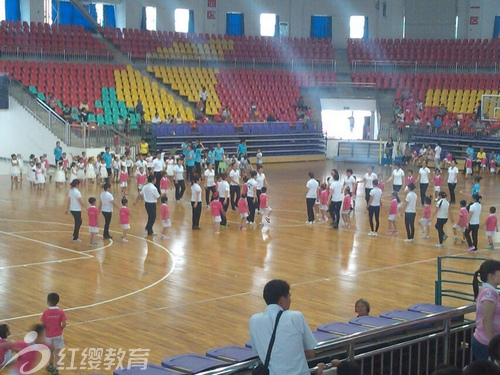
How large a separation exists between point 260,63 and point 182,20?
523 centimetres

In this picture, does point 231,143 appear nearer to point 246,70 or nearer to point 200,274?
point 246,70

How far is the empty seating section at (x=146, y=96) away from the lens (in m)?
38.6

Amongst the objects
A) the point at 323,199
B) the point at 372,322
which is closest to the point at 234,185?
the point at 323,199

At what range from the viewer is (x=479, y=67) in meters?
44.8

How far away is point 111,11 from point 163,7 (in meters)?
2.96

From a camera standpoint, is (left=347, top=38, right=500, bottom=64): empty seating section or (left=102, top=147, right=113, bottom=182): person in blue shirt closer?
(left=102, top=147, right=113, bottom=182): person in blue shirt

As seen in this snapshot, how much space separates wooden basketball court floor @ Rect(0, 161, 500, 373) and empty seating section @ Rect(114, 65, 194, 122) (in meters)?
14.8

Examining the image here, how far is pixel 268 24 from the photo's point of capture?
4825 cm

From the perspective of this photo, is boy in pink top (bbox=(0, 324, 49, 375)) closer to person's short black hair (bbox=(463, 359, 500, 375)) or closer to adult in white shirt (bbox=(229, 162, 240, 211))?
person's short black hair (bbox=(463, 359, 500, 375))

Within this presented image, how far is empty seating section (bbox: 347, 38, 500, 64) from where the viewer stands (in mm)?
45000

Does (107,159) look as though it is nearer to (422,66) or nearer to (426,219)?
(426,219)

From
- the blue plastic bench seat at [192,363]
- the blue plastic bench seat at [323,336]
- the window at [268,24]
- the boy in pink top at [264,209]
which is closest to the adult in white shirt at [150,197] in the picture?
the boy in pink top at [264,209]

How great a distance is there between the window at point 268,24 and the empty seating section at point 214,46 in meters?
1.72

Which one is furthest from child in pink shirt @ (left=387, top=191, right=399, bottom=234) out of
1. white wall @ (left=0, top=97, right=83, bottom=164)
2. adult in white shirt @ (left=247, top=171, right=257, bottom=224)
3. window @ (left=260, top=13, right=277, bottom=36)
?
window @ (left=260, top=13, right=277, bottom=36)
